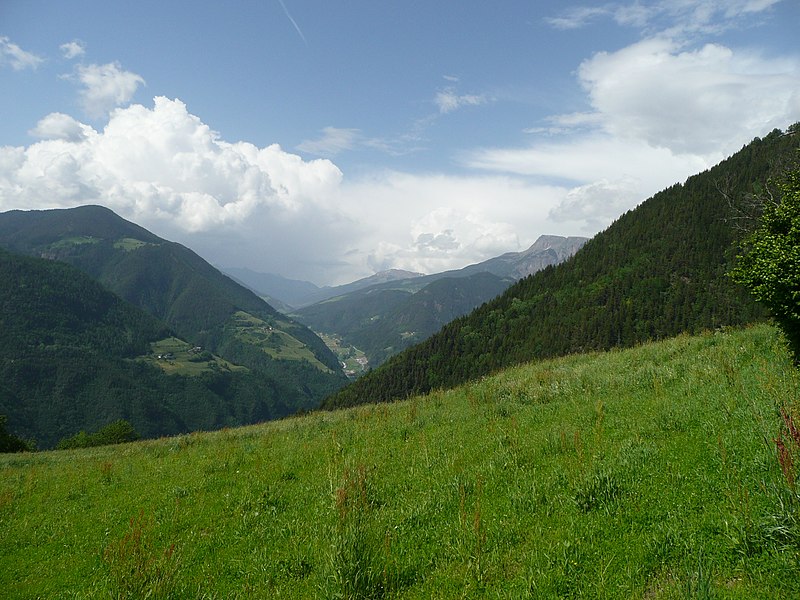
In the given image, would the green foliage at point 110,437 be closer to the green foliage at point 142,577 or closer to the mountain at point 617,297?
the green foliage at point 142,577

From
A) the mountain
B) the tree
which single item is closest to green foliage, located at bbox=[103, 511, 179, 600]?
the tree

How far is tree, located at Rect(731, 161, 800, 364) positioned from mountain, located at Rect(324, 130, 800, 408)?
132 m

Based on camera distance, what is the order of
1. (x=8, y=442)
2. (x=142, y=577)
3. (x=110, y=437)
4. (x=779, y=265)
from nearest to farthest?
(x=142, y=577), (x=779, y=265), (x=8, y=442), (x=110, y=437)

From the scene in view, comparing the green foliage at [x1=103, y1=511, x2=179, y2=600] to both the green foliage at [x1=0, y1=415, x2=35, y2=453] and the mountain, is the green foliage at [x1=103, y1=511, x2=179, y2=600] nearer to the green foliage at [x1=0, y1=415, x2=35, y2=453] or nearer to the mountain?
the green foliage at [x1=0, y1=415, x2=35, y2=453]

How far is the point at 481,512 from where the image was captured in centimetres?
630

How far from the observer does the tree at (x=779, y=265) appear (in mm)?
10164

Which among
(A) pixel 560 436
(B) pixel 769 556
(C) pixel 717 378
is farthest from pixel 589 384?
(B) pixel 769 556

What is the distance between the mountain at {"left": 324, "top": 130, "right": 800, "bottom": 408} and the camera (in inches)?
5418

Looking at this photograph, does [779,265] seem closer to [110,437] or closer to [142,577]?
[142,577]

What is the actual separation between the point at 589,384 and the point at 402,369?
166m

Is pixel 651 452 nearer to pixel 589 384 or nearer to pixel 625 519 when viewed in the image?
pixel 625 519

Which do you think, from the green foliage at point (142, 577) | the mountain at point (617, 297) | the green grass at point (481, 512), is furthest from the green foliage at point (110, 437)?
the mountain at point (617, 297)

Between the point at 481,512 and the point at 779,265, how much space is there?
35.4 ft

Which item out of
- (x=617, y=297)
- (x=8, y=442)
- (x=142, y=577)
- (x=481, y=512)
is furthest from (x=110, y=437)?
(x=617, y=297)
